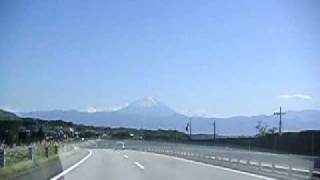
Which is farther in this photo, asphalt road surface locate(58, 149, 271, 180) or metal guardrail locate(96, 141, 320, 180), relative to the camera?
asphalt road surface locate(58, 149, 271, 180)

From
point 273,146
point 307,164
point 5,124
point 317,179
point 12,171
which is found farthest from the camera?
point 5,124

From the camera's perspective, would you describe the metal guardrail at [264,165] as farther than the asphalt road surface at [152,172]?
No

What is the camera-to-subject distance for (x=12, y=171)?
926 inches

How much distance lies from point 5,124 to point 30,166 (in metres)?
Result: 64.6

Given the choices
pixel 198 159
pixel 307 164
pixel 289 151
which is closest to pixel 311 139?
pixel 289 151

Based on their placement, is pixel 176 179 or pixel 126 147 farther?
pixel 126 147

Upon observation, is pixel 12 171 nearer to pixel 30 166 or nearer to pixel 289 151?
pixel 30 166

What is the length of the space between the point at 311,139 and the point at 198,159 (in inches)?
385

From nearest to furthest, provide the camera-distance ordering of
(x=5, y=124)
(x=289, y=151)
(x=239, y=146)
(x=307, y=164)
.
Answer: (x=307, y=164)
(x=289, y=151)
(x=239, y=146)
(x=5, y=124)

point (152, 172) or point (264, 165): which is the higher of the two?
point (264, 165)

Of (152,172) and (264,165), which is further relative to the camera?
(264,165)

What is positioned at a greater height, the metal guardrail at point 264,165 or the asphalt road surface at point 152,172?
the metal guardrail at point 264,165

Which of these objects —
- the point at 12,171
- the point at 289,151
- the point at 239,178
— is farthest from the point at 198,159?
the point at 12,171

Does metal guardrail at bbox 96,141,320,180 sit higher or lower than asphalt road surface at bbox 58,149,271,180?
higher
